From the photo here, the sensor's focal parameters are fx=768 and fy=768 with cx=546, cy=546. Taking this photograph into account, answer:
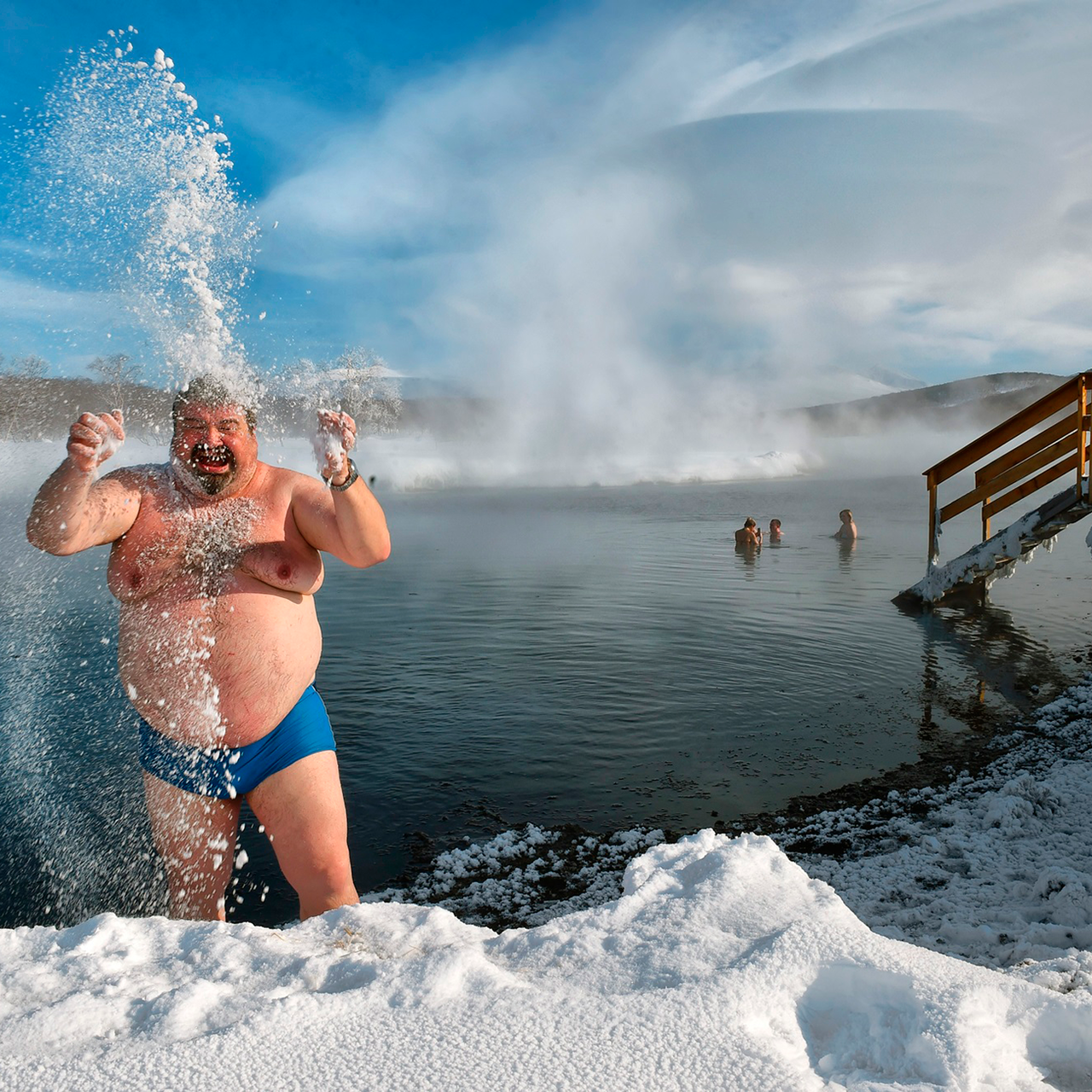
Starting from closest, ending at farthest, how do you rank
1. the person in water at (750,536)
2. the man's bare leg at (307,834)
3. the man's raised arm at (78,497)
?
1. the man's raised arm at (78,497)
2. the man's bare leg at (307,834)
3. the person in water at (750,536)

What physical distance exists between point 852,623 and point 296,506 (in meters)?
8.61

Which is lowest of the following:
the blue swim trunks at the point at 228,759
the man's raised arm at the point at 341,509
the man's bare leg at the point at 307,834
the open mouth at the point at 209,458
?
the man's bare leg at the point at 307,834

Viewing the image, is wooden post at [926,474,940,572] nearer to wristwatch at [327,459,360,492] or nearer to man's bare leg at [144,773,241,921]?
wristwatch at [327,459,360,492]

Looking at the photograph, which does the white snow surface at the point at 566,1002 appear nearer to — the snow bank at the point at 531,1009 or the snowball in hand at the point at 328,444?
the snow bank at the point at 531,1009

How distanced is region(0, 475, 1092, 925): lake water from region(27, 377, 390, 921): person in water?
4.59 feet

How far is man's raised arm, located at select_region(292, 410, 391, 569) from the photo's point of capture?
267cm

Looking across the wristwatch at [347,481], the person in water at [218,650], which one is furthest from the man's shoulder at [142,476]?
the wristwatch at [347,481]

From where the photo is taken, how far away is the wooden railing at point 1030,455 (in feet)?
29.4

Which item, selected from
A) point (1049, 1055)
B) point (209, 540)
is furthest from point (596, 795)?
point (1049, 1055)

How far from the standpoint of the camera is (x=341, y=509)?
273 centimetres

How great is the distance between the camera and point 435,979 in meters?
1.71

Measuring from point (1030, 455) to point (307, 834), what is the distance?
10485 millimetres

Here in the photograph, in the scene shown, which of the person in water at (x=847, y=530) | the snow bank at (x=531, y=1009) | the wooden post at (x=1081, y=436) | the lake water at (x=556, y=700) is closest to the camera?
the snow bank at (x=531, y=1009)

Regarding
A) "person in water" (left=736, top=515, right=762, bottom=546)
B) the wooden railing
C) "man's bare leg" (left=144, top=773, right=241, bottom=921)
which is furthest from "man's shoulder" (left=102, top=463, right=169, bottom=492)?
"person in water" (left=736, top=515, right=762, bottom=546)
